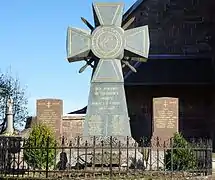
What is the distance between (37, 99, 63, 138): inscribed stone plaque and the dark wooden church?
5.57 meters

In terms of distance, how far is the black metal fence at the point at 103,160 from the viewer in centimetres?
1412

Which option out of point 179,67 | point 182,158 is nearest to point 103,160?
point 182,158

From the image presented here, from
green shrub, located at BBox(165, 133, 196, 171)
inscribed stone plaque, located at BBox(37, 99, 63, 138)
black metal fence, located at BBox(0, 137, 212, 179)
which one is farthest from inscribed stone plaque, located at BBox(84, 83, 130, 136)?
inscribed stone plaque, located at BBox(37, 99, 63, 138)

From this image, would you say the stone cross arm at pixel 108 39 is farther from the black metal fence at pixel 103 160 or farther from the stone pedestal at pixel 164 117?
the stone pedestal at pixel 164 117

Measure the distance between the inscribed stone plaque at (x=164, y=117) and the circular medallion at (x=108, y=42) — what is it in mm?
8545

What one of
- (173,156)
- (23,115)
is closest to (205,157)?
(173,156)

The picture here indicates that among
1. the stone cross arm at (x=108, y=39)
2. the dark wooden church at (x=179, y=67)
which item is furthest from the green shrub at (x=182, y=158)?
the dark wooden church at (x=179, y=67)

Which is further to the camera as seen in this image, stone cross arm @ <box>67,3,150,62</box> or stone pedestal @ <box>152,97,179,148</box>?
stone pedestal @ <box>152,97,179,148</box>

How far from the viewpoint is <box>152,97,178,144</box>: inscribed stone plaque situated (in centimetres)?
2558

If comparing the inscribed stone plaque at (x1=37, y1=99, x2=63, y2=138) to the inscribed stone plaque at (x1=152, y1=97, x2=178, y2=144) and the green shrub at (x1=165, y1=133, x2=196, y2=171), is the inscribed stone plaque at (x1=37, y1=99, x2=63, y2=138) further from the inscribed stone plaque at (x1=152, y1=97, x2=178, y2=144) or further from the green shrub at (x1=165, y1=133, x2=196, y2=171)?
the green shrub at (x1=165, y1=133, x2=196, y2=171)

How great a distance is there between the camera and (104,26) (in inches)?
712

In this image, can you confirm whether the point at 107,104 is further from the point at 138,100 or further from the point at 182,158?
the point at 138,100

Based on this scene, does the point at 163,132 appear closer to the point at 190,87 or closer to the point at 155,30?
the point at 190,87

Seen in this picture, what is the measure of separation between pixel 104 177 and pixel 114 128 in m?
3.72
